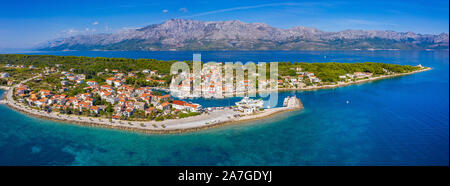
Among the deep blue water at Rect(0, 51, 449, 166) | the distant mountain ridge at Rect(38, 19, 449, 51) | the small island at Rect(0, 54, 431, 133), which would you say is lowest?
the deep blue water at Rect(0, 51, 449, 166)

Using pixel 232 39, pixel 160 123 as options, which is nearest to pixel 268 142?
pixel 160 123

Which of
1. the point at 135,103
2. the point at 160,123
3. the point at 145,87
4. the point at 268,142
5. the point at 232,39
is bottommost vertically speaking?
the point at 268,142

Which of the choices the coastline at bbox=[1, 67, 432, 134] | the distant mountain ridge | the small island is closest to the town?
the small island

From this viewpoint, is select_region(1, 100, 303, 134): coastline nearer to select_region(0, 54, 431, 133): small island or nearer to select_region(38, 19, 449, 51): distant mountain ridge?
select_region(0, 54, 431, 133): small island

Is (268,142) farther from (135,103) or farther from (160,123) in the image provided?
(135,103)

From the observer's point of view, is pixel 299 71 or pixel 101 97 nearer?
pixel 101 97

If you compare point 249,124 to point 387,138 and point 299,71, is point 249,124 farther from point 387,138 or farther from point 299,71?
point 299,71
